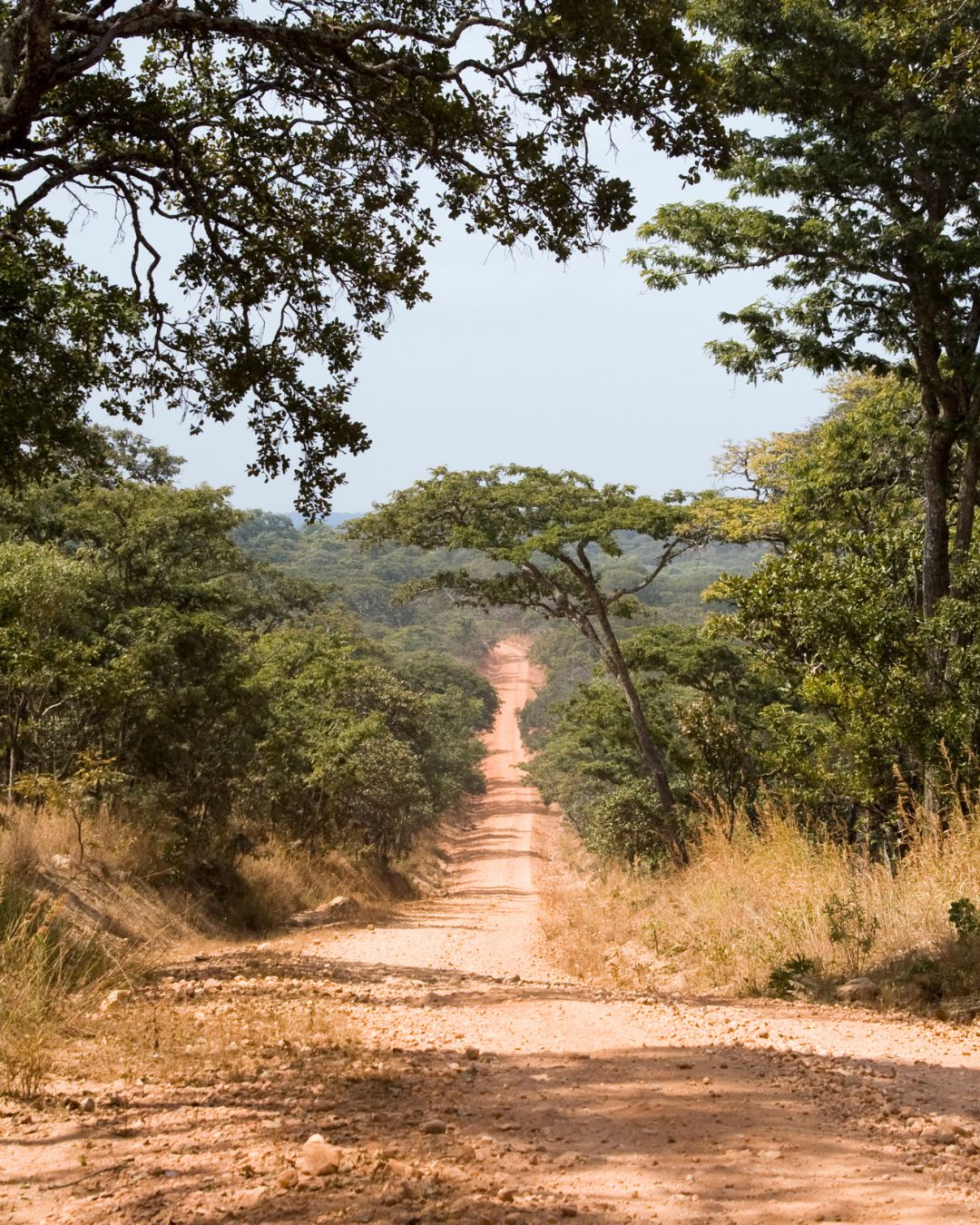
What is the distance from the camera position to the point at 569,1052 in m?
4.87

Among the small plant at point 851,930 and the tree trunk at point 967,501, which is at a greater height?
the tree trunk at point 967,501

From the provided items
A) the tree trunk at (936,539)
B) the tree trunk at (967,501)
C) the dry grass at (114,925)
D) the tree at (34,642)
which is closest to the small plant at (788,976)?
the dry grass at (114,925)

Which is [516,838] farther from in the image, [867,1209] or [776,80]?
[867,1209]

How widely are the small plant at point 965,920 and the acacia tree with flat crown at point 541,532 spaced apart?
1293cm

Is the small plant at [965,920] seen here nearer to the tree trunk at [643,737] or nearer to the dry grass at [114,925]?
the dry grass at [114,925]

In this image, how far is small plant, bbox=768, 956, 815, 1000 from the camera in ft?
21.4

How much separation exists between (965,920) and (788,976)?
4.30 ft

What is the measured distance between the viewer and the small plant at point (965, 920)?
5777 millimetres

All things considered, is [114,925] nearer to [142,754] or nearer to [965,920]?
[142,754]

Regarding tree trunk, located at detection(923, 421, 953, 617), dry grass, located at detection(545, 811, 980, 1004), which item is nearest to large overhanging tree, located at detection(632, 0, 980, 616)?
tree trunk, located at detection(923, 421, 953, 617)

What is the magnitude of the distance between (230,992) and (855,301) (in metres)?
10.2

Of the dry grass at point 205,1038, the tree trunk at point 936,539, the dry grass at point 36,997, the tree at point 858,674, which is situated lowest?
the dry grass at point 205,1038

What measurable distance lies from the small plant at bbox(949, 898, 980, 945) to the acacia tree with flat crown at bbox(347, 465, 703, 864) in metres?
12.9

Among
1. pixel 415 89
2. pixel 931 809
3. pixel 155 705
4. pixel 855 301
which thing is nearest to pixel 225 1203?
pixel 415 89
